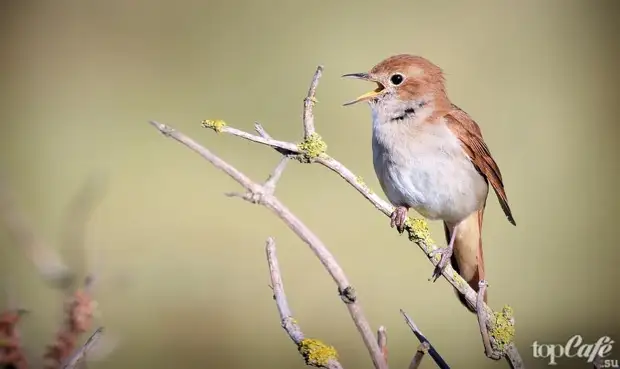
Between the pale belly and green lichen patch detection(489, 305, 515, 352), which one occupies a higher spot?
the pale belly

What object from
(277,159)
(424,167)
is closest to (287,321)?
(424,167)

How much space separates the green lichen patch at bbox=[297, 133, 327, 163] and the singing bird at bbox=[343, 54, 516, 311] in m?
1.03

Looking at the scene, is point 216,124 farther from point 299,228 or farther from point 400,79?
point 400,79

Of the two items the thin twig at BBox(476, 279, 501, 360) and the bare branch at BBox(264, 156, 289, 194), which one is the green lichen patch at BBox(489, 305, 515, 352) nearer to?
the thin twig at BBox(476, 279, 501, 360)

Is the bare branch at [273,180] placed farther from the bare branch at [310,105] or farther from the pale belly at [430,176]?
the pale belly at [430,176]

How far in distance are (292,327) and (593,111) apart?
5.27 m

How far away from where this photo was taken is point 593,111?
239 inches

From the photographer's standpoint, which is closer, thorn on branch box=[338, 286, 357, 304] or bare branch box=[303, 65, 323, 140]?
thorn on branch box=[338, 286, 357, 304]

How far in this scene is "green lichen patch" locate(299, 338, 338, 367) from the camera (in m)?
1.25

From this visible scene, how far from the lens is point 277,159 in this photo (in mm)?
5164

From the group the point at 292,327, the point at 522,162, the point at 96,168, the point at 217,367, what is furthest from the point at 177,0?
the point at 292,327

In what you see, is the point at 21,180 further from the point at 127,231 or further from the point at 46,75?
the point at 46,75

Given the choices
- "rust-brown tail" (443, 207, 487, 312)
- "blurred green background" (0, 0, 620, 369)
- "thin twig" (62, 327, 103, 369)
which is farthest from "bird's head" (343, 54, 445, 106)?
"blurred green background" (0, 0, 620, 369)

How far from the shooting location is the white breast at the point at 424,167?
246cm
